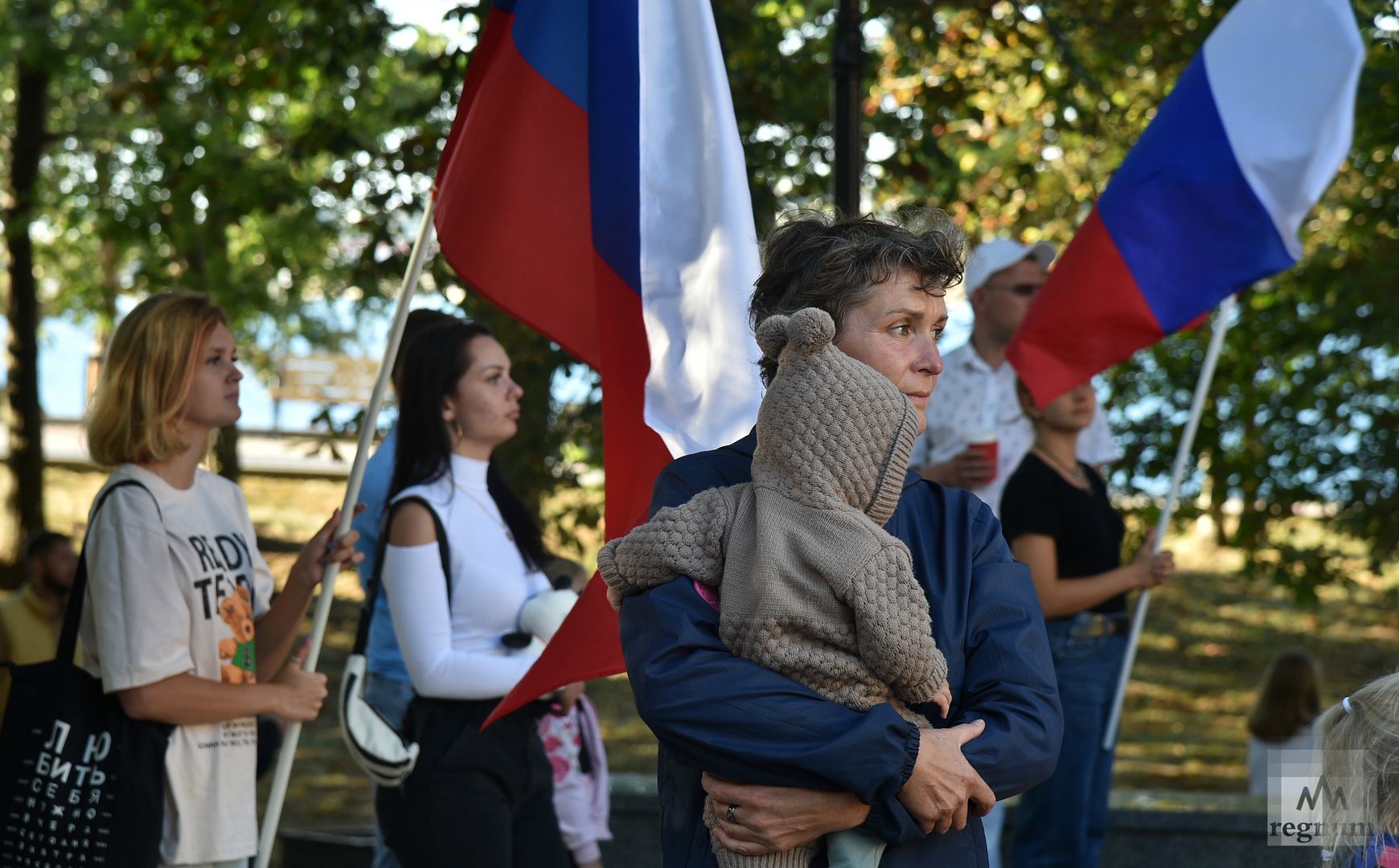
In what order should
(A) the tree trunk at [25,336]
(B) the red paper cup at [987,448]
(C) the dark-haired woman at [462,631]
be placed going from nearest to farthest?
(C) the dark-haired woman at [462,631]
(B) the red paper cup at [987,448]
(A) the tree trunk at [25,336]

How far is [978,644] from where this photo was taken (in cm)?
229

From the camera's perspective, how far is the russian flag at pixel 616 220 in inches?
133

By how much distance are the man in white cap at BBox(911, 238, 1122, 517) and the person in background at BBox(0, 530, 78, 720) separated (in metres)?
4.20

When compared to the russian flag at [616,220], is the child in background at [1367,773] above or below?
below

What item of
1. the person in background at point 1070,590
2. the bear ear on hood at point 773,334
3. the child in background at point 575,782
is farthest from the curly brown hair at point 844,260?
the person in background at point 1070,590

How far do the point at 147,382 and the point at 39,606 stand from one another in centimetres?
400

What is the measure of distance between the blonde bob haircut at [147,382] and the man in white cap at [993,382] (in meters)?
2.44

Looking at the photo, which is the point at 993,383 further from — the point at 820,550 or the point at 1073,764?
the point at 820,550

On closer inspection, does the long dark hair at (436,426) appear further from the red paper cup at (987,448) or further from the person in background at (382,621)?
the red paper cup at (987,448)

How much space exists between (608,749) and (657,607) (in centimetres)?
891

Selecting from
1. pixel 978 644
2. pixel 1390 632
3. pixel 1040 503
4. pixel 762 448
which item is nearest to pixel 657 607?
pixel 762 448

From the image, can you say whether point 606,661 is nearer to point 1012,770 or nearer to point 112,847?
point 112,847

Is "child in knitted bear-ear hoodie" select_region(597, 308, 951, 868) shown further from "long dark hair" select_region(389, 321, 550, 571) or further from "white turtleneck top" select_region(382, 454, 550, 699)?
"long dark hair" select_region(389, 321, 550, 571)

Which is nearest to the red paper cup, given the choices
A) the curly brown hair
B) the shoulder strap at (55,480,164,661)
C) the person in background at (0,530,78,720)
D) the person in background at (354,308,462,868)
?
the person in background at (354,308,462,868)
